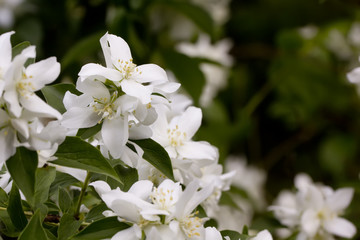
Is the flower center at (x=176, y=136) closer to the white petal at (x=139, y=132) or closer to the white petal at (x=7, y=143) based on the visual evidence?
the white petal at (x=139, y=132)

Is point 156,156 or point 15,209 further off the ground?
point 156,156

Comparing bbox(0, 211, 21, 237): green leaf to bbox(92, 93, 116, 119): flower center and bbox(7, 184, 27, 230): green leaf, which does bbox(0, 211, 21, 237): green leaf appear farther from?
bbox(92, 93, 116, 119): flower center

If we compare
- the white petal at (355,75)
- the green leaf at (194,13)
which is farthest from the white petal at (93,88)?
the green leaf at (194,13)

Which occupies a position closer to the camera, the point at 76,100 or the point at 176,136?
the point at 76,100

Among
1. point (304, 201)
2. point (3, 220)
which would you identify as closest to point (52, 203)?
point (3, 220)

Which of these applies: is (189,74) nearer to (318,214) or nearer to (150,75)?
(318,214)

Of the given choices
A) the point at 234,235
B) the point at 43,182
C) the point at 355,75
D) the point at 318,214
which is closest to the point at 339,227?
the point at 318,214

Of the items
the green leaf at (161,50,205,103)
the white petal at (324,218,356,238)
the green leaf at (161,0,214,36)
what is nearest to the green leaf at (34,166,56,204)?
the white petal at (324,218,356,238)
